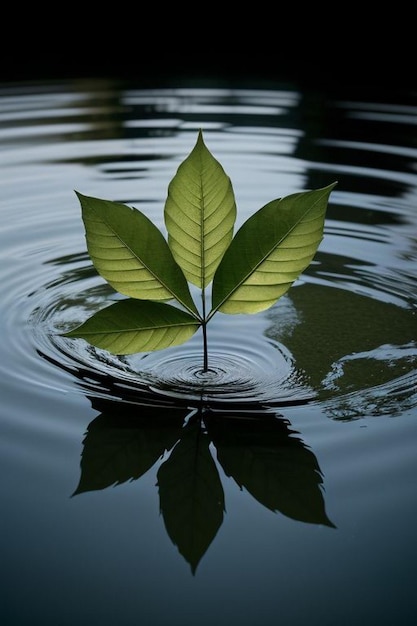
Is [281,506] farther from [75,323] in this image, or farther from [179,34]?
[179,34]

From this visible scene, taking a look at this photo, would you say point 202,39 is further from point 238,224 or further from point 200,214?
point 200,214

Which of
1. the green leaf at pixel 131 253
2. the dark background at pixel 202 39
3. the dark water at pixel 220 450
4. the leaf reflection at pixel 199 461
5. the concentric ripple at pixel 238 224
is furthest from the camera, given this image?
the dark background at pixel 202 39

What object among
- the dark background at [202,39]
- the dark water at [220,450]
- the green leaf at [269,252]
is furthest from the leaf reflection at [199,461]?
the dark background at [202,39]

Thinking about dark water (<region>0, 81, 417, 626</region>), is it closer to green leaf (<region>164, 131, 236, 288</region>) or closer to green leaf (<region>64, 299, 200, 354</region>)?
green leaf (<region>64, 299, 200, 354</region>)

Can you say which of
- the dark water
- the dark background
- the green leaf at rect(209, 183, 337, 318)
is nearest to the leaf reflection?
the dark water

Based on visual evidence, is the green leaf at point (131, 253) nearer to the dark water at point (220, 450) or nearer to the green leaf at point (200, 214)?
the green leaf at point (200, 214)

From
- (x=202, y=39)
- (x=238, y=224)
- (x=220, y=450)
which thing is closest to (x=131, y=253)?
(x=220, y=450)
